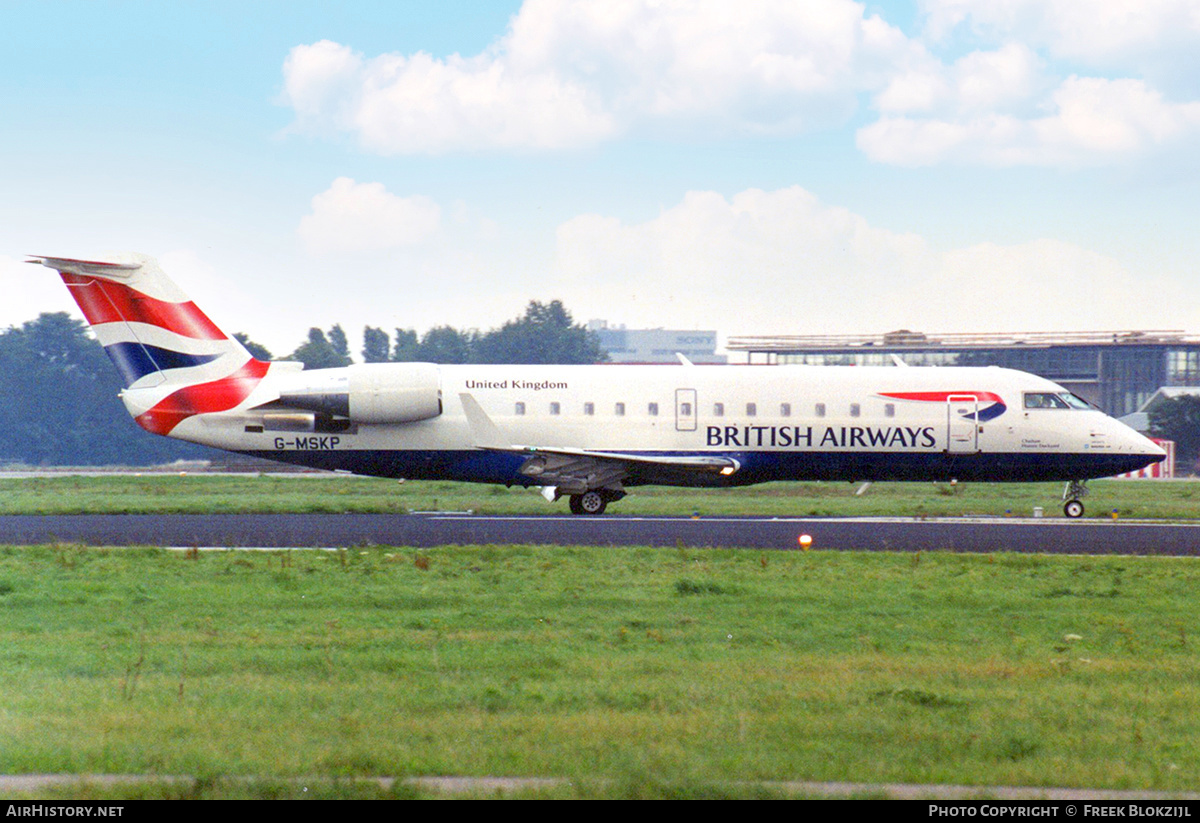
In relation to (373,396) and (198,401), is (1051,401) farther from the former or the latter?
(198,401)

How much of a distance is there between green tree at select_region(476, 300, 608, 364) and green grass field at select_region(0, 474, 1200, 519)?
175ft

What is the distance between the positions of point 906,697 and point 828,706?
0.77 m

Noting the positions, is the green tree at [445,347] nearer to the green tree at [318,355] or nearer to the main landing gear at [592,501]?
the green tree at [318,355]

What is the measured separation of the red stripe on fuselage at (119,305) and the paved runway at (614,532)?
4682 mm

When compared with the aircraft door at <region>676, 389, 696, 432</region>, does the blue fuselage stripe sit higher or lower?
lower

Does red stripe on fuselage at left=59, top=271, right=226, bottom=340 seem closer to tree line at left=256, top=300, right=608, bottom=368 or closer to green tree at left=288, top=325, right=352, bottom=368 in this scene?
green tree at left=288, top=325, right=352, bottom=368

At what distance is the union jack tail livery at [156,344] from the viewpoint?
104 feet

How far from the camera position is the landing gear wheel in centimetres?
3250

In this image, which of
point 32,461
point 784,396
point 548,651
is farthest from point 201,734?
point 32,461

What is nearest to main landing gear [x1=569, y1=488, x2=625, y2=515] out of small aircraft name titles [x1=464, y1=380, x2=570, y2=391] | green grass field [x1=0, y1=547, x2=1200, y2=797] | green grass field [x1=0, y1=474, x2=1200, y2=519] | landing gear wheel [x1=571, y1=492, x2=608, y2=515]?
landing gear wheel [x1=571, y1=492, x2=608, y2=515]

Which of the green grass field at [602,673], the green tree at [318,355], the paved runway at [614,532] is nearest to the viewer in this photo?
the green grass field at [602,673]

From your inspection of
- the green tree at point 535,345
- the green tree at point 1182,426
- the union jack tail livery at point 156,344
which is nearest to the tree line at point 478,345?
the green tree at point 535,345

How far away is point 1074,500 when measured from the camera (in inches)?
1302
